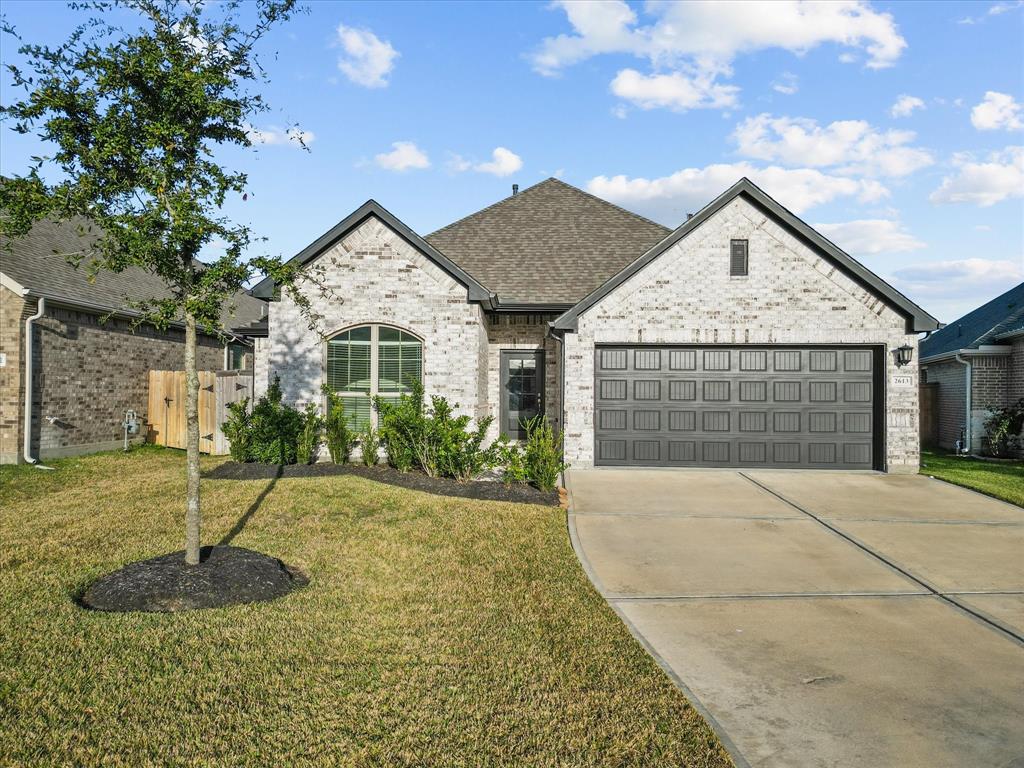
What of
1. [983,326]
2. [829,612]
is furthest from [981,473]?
[829,612]

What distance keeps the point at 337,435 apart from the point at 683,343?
22.5 ft

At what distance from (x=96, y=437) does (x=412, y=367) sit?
752cm

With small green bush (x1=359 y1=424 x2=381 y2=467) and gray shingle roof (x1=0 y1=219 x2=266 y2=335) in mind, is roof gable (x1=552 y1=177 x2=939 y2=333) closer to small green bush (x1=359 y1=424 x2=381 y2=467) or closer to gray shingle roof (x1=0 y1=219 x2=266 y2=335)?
small green bush (x1=359 y1=424 x2=381 y2=467)

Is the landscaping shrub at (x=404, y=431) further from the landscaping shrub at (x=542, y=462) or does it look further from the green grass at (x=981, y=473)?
the green grass at (x=981, y=473)

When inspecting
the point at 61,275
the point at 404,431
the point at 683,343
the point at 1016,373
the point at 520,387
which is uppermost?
the point at 61,275

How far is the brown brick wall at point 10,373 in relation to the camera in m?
12.8

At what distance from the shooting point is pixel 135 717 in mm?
3826

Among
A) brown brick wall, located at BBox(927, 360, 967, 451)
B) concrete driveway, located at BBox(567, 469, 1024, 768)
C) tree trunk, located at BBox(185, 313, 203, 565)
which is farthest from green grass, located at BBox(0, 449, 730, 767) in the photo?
brown brick wall, located at BBox(927, 360, 967, 451)

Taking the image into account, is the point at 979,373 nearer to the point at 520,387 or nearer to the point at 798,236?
the point at 798,236

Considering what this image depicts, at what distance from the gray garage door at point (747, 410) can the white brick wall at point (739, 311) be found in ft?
1.11

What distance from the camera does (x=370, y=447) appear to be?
12453mm

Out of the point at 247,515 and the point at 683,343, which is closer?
the point at 247,515

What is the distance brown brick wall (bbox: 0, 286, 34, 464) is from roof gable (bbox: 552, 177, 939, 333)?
10167mm

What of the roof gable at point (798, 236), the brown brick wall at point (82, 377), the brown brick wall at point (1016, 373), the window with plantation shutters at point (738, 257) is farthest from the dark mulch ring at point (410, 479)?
the brown brick wall at point (1016, 373)
